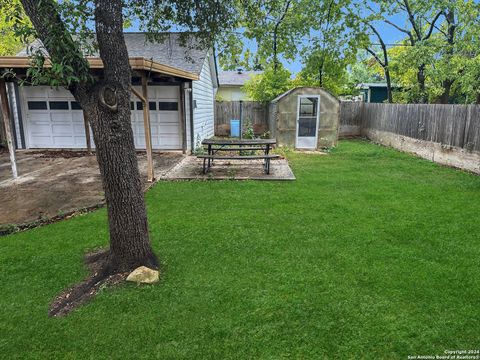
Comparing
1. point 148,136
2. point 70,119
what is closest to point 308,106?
point 148,136

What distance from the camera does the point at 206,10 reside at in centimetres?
438

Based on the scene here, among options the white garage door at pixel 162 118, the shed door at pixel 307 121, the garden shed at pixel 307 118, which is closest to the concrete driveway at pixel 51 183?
the white garage door at pixel 162 118

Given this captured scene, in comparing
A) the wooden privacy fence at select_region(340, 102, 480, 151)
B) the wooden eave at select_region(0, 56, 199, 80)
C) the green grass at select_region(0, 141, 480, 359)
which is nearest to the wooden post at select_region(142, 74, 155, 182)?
the wooden eave at select_region(0, 56, 199, 80)

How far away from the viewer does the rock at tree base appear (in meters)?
3.36

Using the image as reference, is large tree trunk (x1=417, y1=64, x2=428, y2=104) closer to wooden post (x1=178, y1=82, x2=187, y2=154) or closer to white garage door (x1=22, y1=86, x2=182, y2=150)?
wooden post (x1=178, y1=82, x2=187, y2=154)

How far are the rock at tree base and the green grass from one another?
0.33ft

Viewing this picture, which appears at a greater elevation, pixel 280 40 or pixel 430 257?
pixel 280 40

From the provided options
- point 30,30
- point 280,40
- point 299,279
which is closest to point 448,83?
point 280,40

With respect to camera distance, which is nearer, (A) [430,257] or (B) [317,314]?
(B) [317,314]

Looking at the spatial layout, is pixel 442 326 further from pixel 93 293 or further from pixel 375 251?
pixel 93 293

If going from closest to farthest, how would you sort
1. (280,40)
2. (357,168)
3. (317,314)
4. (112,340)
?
(112,340)
(317,314)
(357,168)
(280,40)

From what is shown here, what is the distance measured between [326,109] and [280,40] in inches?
318

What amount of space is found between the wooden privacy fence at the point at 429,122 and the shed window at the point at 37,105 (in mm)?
12411

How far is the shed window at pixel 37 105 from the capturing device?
1161 centimetres
